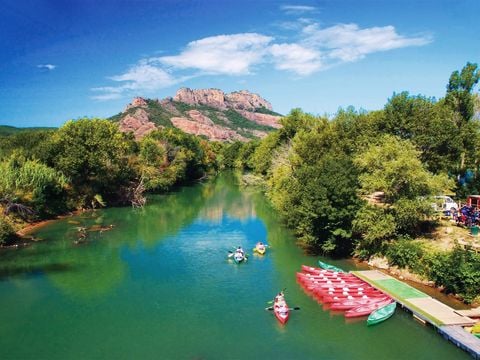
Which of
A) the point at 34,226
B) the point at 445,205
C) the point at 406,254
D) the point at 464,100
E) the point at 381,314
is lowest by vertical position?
the point at 381,314

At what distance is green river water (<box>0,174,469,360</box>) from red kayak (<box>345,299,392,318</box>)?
71cm

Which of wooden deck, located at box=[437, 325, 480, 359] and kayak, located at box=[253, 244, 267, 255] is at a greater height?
kayak, located at box=[253, 244, 267, 255]

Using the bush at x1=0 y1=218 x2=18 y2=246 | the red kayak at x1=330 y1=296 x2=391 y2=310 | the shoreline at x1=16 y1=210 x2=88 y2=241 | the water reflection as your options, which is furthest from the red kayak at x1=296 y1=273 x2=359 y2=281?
the shoreline at x1=16 y1=210 x2=88 y2=241

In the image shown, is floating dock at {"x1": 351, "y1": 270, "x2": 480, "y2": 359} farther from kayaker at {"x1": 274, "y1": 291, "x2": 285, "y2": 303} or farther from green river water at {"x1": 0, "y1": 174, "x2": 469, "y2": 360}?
kayaker at {"x1": 274, "y1": 291, "x2": 285, "y2": 303}

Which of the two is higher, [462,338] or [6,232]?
[6,232]

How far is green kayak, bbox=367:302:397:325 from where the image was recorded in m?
25.5

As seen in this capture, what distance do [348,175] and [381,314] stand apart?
14318 mm

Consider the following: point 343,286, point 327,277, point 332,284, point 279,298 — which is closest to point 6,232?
point 279,298

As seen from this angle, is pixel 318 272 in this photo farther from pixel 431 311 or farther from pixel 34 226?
pixel 34 226

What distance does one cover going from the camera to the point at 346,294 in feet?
94.8

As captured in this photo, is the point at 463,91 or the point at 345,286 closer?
the point at 345,286

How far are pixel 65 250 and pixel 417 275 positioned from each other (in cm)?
3291

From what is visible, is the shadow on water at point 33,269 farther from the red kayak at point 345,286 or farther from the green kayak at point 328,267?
the red kayak at point 345,286

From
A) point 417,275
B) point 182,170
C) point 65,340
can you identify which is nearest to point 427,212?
point 417,275
